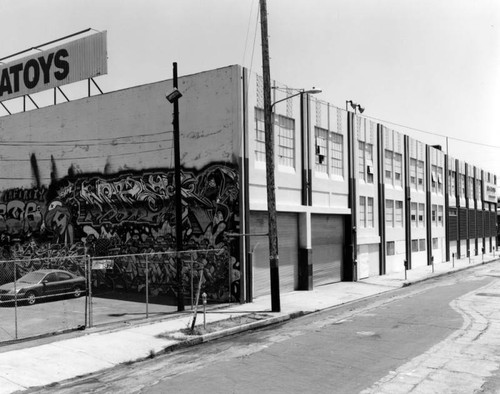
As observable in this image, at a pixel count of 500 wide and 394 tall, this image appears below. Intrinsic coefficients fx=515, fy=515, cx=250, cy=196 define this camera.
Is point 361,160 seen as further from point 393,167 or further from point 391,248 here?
point 391,248

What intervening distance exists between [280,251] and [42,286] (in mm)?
9733

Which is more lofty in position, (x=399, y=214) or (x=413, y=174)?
(x=413, y=174)

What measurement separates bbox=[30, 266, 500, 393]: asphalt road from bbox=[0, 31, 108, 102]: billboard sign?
1713cm

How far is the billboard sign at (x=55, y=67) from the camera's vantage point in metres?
25.8

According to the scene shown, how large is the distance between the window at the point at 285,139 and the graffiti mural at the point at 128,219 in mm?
3642

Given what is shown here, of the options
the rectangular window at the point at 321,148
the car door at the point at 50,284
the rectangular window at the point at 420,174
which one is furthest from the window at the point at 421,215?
the car door at the point at 50,284

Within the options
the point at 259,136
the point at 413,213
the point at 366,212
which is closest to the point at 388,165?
the point at 366,212

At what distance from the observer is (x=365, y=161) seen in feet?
99.7

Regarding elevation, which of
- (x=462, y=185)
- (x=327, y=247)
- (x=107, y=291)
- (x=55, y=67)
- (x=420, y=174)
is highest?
(x=55, y=67)

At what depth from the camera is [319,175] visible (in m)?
25.2

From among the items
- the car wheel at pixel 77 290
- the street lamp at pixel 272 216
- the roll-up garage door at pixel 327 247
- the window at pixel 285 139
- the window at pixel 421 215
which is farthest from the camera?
the window at pixel 421 215

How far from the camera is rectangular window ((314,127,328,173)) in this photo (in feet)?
82.6

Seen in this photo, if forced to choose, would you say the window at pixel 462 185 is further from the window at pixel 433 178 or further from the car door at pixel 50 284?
the car door at pixel 50 284

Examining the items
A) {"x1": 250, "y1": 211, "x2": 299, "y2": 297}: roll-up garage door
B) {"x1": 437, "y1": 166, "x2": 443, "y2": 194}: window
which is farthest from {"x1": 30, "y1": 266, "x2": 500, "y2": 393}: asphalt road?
{"x1": 437, "y1": 166, "x2": 443, "y2": 194}: window
